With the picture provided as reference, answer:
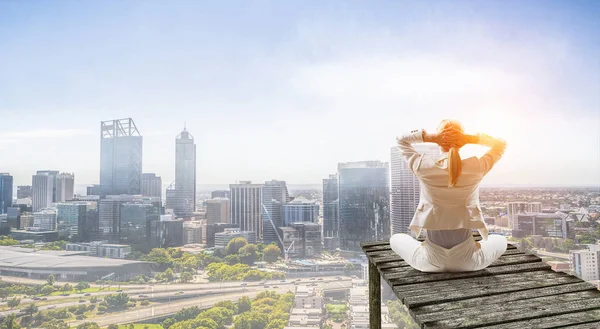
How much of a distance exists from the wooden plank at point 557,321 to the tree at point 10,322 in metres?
9.30

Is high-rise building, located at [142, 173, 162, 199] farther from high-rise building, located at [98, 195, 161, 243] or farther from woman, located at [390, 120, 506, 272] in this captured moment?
woman, located at [390, 120, 506, 272]

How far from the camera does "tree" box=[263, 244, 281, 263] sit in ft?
27.8

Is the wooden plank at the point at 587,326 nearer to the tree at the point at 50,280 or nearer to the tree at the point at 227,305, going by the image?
the tree at the point at 227,305

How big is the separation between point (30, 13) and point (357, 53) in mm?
6524

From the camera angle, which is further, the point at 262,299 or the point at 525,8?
the point at 262,299

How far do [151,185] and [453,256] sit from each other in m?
8.59

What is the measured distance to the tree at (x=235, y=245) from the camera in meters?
8.48

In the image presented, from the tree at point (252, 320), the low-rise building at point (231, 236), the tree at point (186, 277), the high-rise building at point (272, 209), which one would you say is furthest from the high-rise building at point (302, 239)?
the tree at point (186, 277)

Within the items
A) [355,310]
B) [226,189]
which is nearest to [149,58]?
[226,189]

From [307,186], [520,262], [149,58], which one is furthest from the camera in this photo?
[307,186]

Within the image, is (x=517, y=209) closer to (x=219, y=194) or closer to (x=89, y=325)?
(x=219, y=194)

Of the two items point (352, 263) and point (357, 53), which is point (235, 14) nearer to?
point (357, 53)

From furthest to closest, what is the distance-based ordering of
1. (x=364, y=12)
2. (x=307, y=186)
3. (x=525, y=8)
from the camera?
(x=307, y=186) → (x=364, y=12) → (x=525, y=8)

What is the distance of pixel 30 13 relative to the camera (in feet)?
22.2
